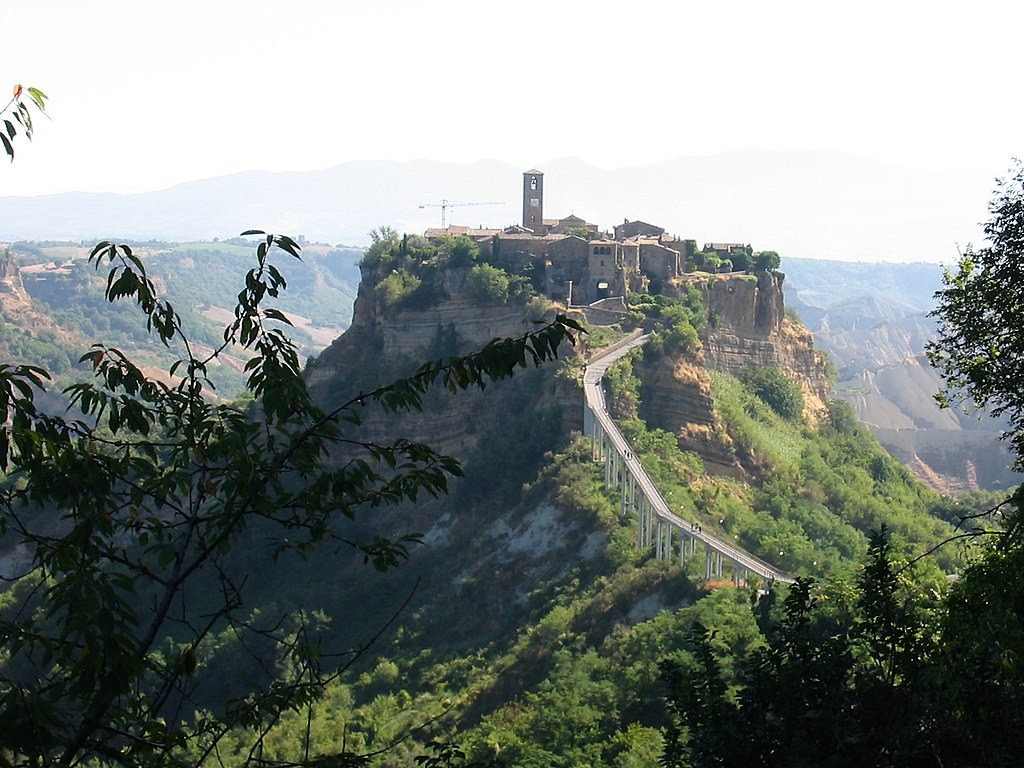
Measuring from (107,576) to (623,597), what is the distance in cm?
2592

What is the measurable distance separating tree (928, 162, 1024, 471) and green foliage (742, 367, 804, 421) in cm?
3336

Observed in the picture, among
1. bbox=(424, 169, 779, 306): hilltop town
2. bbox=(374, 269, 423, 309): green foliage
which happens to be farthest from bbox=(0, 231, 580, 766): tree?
bbox=(374, 269, 423, 309): green foliage

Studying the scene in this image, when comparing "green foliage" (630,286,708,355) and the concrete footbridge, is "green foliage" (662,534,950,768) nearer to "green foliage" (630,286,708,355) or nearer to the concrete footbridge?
the concrete footbridge

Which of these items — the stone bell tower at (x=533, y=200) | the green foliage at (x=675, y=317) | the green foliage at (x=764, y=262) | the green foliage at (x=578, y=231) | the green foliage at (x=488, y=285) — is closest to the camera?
the green foliage at (x=675, y=317)

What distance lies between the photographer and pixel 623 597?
105ft

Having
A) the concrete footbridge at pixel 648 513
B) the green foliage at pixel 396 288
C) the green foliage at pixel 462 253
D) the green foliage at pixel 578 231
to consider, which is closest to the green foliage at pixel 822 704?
the concrete footbridge at pixel 648 513

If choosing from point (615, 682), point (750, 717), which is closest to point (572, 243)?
point (615, 682)

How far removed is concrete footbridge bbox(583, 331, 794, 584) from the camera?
105 ft

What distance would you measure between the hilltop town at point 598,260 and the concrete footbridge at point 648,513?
22.4 feet

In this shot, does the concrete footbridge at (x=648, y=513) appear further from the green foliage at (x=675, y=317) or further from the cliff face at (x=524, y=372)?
the green foliage at (x=675, y=317)

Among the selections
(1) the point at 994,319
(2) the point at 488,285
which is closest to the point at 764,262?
(2) the point at 488,285

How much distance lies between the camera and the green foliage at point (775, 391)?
4878 cm

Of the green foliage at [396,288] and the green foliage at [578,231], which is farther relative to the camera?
the green foliage at [578,231]

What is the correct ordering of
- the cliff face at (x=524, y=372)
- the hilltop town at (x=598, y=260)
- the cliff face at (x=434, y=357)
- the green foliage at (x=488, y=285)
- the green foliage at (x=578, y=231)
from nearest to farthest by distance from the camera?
the cliff face at (x=524, y=372), the cliff face at (x=434, y=357), the green foliage at (x=488, y=285), the hilltop town at (x=598, y=260), the green foliage at (x=578, y=231)
